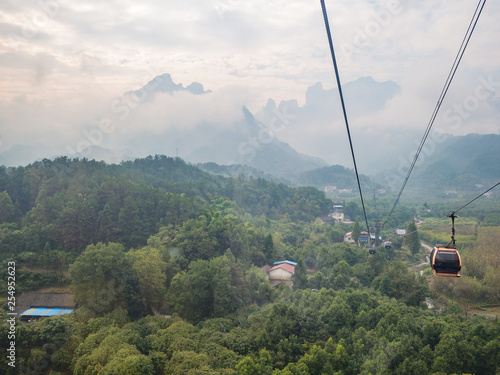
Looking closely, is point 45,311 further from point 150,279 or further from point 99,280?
point 150,279

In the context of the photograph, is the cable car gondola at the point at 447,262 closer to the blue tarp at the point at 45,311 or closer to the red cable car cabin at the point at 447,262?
the red cable car cabin at the point at 447,262

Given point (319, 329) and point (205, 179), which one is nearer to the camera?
point (319, 329)

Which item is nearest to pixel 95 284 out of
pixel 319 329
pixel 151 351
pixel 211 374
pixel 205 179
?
pixel 151 351

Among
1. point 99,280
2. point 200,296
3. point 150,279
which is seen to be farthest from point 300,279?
point 99,280

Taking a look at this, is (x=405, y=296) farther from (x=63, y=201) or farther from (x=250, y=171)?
(x=250, y=171)

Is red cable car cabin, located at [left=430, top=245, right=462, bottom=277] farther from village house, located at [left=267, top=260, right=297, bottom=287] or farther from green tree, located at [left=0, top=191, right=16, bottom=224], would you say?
green tree, located at [left=0, top=191, right=16, bottom=224]
